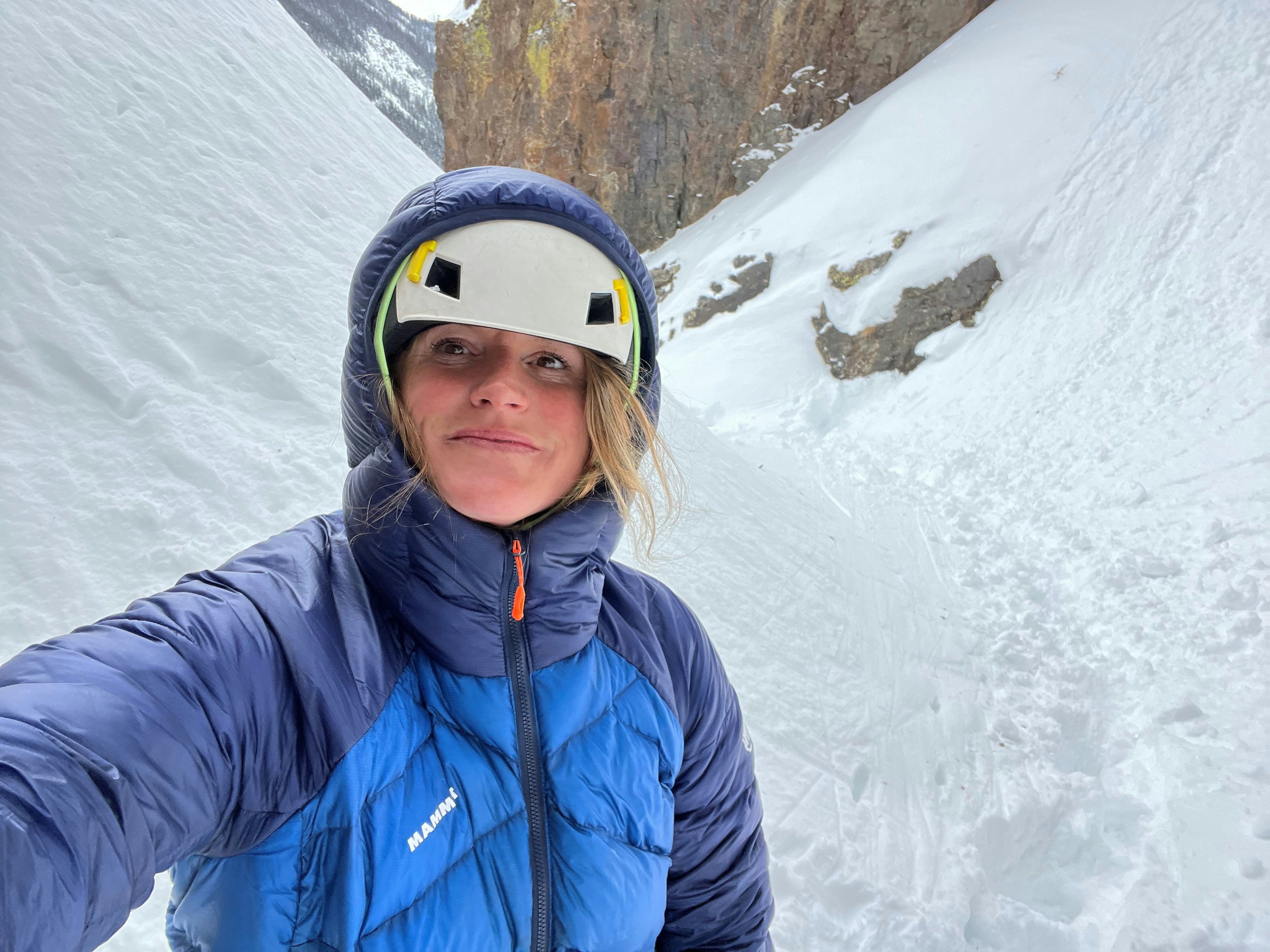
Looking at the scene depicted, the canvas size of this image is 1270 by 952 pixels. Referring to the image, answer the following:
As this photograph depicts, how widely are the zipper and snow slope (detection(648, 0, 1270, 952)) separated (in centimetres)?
173

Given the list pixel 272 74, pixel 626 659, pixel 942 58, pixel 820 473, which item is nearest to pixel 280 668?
pixel 626 659

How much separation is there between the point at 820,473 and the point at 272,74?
5.34 m

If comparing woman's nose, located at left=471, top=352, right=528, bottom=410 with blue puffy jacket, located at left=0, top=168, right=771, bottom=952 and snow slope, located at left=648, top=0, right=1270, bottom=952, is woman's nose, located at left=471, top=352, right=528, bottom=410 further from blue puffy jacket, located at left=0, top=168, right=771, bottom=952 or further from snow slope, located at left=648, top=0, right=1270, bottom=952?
snow slope, located at left=648, top=0, right=1270, bottom=952

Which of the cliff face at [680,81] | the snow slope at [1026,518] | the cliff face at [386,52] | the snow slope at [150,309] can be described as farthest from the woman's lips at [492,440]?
the cliff face at [386,52]

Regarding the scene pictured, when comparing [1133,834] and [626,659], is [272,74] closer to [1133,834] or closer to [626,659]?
[626,659]

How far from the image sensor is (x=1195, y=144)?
800 centimetres

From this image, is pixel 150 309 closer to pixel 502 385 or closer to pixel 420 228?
pixel 420 228

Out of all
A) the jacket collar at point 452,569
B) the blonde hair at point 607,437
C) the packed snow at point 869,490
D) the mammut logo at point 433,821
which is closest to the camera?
the mammut logo at point 433,821

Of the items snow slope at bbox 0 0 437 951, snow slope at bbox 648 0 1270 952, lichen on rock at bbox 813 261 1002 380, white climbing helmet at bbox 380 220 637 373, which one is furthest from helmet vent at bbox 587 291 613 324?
lichen on rock at bbox 813 261 1002 380

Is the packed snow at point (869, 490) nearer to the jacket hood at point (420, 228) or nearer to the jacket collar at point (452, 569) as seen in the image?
the jacket collar at point (452, 569)

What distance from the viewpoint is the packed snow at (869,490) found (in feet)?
8.06

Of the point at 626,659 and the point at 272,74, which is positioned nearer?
the point at 626,659

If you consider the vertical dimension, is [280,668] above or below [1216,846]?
above

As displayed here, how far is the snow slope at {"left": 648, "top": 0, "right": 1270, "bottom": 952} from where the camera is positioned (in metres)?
2.77
